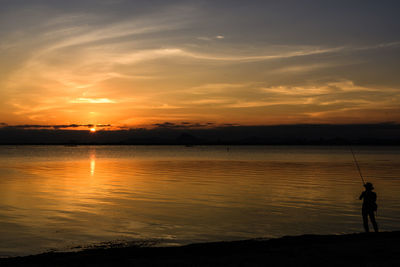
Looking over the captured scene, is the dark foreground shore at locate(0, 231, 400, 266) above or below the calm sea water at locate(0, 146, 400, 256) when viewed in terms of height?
above

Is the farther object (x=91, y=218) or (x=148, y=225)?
(x=91, y=218)

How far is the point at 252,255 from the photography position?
1252 cm

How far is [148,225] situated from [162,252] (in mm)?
7646

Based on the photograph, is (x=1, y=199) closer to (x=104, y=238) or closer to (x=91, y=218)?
(x=91, y=218)

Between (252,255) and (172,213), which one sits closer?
(252,255)

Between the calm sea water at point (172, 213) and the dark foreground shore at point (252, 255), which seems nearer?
the dark foreground shore at point (252, 255)

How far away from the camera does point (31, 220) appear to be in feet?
72.1

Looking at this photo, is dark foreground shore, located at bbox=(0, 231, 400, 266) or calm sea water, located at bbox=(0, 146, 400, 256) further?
calm sea water, located at bbox=(0, 146, 400, 256)

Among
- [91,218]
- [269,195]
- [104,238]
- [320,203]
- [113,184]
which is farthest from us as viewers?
[113,184]

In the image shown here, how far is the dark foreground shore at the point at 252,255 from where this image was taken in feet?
37.9

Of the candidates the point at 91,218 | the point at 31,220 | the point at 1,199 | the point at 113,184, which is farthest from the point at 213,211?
the point at 113,184

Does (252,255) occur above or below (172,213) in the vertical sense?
above

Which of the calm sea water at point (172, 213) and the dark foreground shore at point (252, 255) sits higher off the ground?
the dark foreground shore at point (252, 255)

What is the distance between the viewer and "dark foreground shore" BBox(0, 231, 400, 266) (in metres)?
11.6
